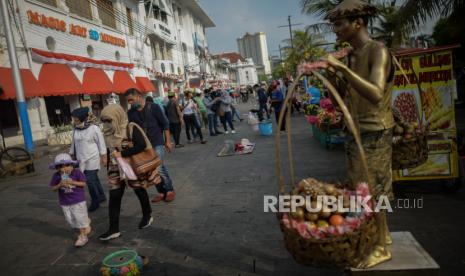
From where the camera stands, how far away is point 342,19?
254 cm

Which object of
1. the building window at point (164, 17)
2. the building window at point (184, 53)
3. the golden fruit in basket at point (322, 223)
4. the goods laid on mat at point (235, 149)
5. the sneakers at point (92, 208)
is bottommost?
the sneakers at point (92, 208)

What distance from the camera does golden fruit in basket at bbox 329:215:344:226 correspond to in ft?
7.47

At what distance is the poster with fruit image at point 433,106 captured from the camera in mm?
4852

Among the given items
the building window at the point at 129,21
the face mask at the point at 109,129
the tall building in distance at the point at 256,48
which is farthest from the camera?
the tall building in distance at the point at 256,48

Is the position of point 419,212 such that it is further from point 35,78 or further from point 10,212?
point 35,78

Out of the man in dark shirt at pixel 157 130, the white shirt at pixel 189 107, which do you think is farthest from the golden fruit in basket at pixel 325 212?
the white shirt at pixel 189 107

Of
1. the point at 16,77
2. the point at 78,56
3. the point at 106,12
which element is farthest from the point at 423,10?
the point at 106,12

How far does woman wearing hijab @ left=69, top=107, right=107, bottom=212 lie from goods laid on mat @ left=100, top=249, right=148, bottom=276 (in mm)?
2277

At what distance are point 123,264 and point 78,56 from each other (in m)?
16.3

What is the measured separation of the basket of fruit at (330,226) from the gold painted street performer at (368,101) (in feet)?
1.00

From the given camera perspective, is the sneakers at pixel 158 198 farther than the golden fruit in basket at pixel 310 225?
Yes

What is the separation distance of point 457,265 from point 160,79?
28.3 metres

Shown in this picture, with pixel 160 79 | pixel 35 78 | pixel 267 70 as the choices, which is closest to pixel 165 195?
pixel 35 78

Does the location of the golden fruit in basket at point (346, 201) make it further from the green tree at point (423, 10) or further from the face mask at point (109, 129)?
the green tree at point (423, 10)
